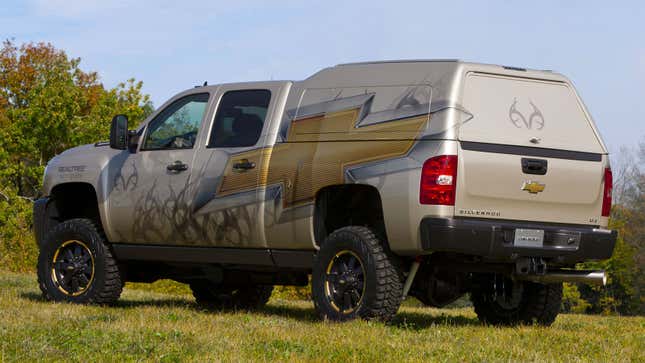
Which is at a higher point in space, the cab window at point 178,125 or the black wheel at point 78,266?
the cab window at point 178,125

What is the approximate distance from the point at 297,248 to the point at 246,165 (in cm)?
89

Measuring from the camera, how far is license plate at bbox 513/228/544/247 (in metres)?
8.11

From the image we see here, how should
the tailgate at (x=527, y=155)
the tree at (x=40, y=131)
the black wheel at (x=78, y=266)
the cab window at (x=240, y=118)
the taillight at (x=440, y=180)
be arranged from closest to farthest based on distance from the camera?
the taillight at (x=440, y=180), the tailgate at (x=527, y=155), the cab window at (x=240, y=118), the black wheel at (x=78, y=266), the tree at (x=40, y=131)

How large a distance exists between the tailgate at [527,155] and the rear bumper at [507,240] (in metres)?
0.08

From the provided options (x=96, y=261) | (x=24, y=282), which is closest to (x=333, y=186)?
(x=96, y=261)

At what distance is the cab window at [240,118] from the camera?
940 cm

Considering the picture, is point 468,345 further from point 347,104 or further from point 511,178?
point 347,104

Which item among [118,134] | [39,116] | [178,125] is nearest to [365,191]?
[178,125]

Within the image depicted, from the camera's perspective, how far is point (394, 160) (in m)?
8.07

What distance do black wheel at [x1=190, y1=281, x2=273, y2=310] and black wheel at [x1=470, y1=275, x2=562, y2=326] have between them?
9.34 ft

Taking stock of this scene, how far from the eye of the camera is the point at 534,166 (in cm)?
817

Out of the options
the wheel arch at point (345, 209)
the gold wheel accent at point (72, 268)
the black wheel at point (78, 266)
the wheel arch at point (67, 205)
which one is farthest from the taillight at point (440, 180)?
the wheel arch at point (67, 205)

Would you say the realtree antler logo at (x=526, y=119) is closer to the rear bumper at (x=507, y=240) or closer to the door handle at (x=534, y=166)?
the door handle at (x=534, y=166)

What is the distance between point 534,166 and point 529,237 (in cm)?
57
